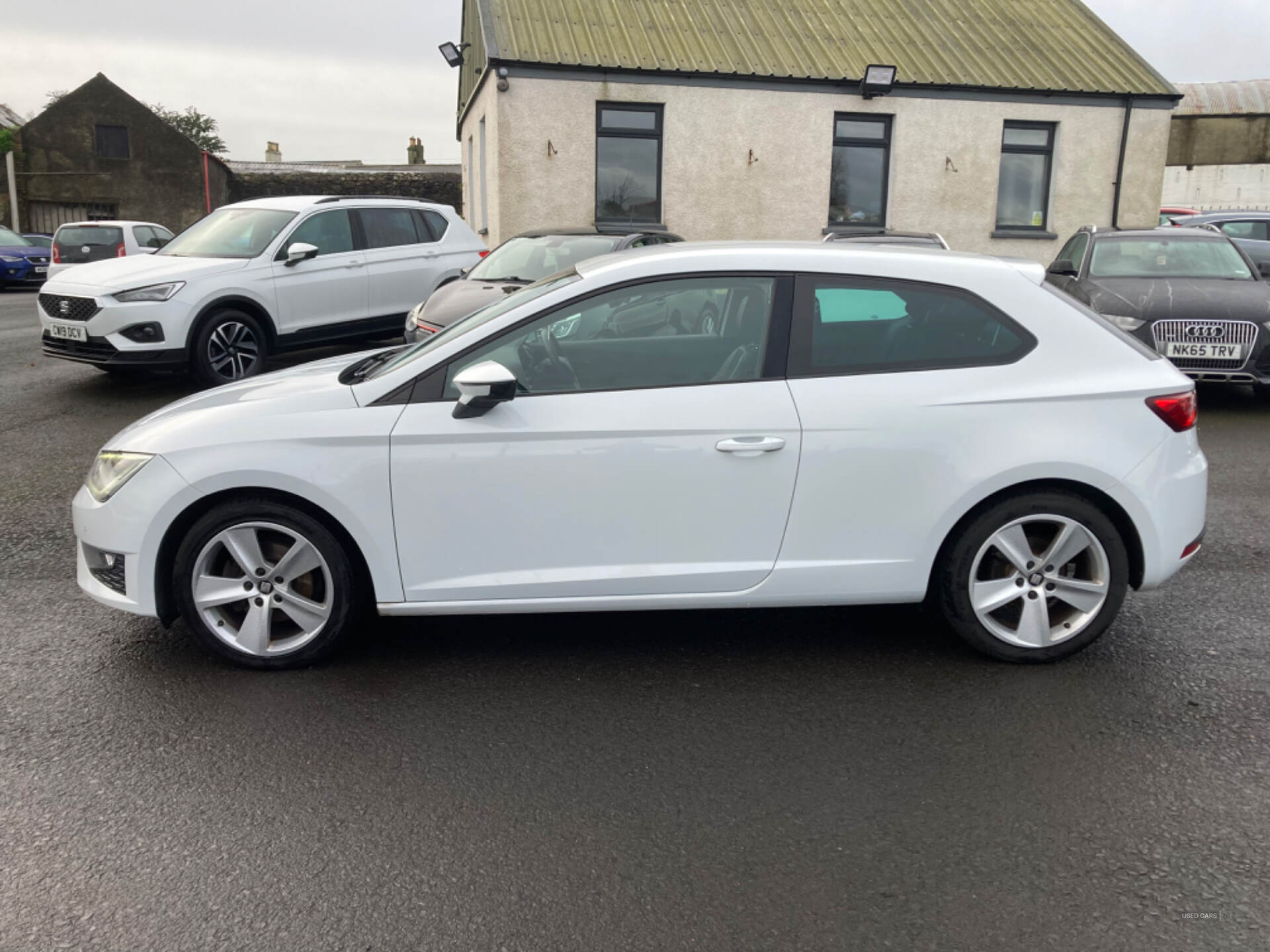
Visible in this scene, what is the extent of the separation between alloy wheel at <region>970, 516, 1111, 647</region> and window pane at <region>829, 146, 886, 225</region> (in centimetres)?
1467

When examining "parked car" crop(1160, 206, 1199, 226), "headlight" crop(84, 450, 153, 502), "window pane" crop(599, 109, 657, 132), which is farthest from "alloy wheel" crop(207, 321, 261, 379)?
"parked car" crop(1160, 206, 1199, 226)

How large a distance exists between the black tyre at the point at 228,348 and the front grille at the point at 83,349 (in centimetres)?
69


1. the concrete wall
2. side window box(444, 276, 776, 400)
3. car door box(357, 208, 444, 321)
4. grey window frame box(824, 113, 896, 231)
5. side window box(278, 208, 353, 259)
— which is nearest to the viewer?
side window box(444, 276, 776, 400)

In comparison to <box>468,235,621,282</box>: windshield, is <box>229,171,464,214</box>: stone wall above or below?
above

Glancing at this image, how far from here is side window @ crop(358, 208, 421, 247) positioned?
11203 mm

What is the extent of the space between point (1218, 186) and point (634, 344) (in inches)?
1708

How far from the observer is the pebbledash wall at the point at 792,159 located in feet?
54.3

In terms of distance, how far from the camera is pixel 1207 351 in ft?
29.6

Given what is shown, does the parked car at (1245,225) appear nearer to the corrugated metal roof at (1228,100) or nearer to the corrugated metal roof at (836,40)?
the corrugated metal roof at (836,40)

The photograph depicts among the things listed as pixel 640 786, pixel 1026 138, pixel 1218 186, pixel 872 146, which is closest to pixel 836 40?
pixel 872 146

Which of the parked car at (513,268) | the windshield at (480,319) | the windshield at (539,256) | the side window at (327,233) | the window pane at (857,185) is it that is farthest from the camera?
the window pane at (857,185)

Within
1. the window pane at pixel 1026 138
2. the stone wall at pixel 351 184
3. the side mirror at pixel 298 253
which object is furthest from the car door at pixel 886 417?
the stone wall at pixel 351 184

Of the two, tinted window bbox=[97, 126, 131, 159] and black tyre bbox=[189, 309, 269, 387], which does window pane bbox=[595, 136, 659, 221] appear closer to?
black tyre bbox=[189, 309, 269, 387]

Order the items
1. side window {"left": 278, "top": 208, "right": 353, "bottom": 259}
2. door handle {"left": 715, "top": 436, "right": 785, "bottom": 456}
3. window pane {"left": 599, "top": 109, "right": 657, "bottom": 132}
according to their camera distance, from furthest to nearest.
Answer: window pane {"left": 599, "top": 109, "right": 657, "bottom": 132} < side window {"left": 278, "top": 208, "right": 353, "bottom": 259} < door handle {"left": 715, "top": 436, "right": 785, "bottom": 456}
